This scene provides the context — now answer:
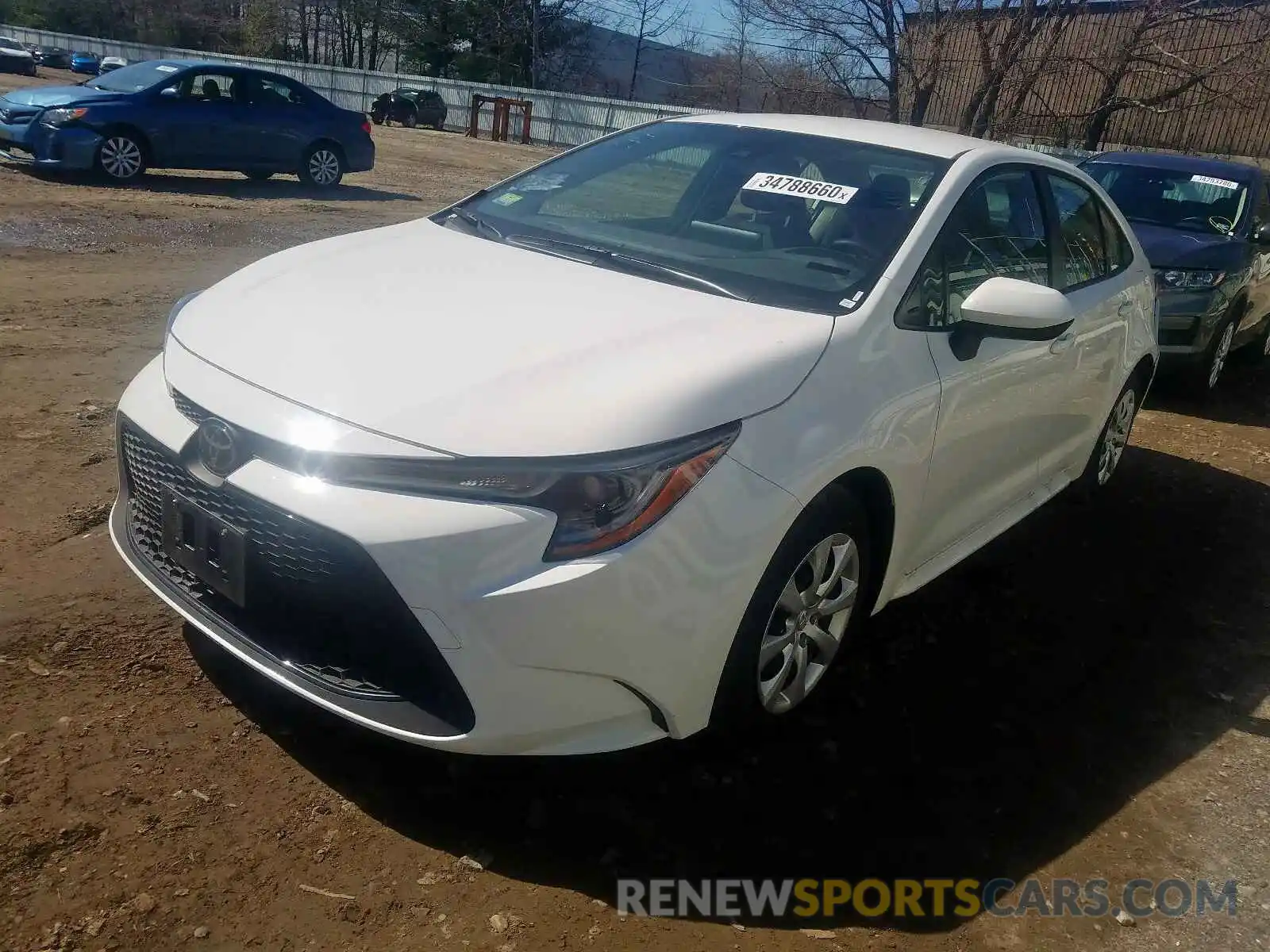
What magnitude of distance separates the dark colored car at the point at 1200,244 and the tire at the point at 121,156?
10032mm

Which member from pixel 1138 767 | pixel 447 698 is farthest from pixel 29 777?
pixel 1138 767

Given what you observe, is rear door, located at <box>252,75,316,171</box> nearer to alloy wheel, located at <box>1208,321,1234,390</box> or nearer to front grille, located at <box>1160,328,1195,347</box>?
front grille, located at <box>1160,328,1195,347</box>

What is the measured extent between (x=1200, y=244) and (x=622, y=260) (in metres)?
5.91

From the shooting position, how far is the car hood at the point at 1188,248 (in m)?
7.41

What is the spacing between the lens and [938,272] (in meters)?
3.40

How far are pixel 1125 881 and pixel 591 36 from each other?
5214cm

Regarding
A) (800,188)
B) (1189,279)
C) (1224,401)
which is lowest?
(1224,401)

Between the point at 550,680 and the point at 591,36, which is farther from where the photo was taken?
the point at 591,36

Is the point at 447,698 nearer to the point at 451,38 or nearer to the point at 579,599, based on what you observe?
the point at 579,599

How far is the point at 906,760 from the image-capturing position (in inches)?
125

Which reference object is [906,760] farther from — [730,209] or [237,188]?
[237,188]

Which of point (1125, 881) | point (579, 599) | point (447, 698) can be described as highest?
point (579, 599)

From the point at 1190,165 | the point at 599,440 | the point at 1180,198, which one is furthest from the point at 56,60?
the point at 599,440

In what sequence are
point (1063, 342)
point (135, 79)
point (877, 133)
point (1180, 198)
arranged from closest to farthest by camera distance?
point (877, 133) < point (1063, 342) < point (1180, 198) < point (135, 79)
